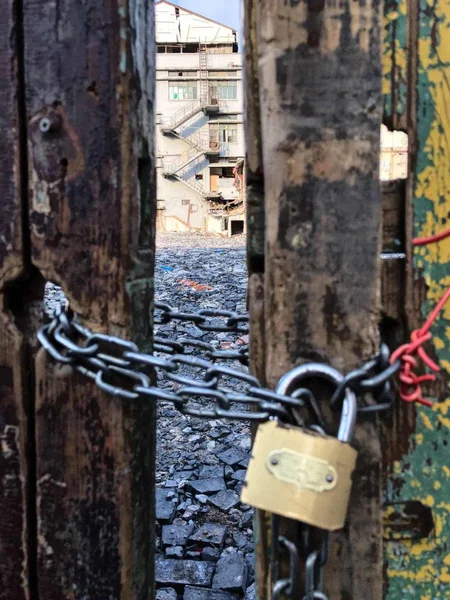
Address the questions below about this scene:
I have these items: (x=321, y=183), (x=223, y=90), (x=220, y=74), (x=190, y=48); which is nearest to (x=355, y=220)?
(x=321, y=183)

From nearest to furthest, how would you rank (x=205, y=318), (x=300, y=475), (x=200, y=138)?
(x=300, y=475) → (x=205, y=318) → (x=200, y=138)

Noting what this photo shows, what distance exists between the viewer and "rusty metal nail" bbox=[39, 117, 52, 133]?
2.74 ft

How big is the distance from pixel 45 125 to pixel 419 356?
61 centimetres

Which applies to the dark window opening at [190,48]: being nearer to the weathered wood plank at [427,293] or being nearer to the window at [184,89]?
the window at [184,89]

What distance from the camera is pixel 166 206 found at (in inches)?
1321

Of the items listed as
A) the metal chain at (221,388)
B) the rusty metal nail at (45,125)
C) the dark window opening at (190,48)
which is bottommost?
the metal chain at (221,388)

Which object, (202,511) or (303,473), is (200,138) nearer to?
(202,511)

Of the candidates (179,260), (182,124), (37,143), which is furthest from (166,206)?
(37,143)

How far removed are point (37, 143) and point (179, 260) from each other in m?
12.3

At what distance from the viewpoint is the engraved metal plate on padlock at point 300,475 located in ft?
2.23

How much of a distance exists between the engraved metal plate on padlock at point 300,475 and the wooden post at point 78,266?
25 centimetres

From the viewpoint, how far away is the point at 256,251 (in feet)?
2.72

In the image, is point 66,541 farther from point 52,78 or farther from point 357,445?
point 52,78

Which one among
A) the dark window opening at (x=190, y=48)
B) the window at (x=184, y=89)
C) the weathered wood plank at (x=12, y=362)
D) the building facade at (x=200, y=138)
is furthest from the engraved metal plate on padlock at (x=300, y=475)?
the dark window opening at (x=190, y=48)
